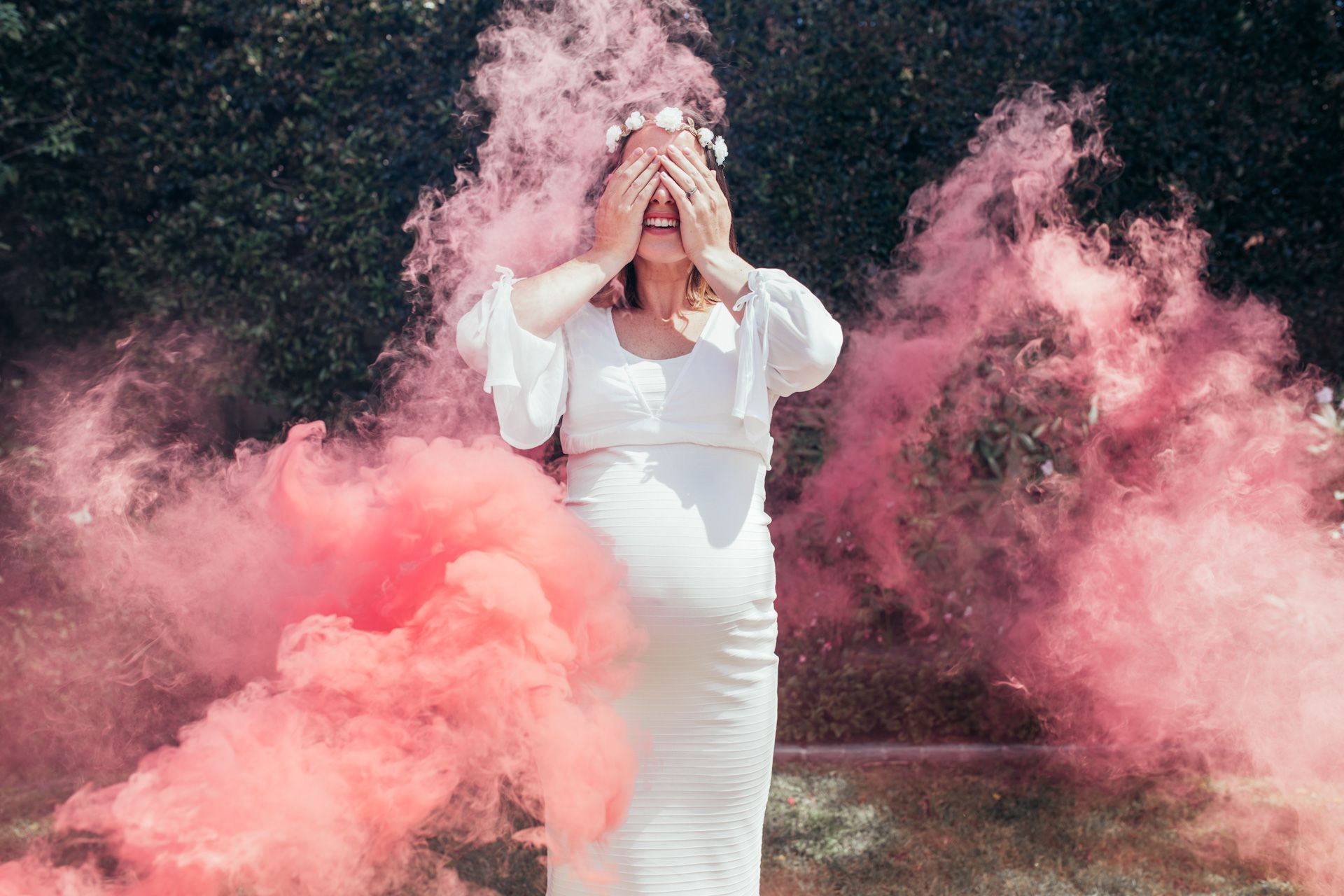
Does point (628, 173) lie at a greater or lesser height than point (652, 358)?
greater

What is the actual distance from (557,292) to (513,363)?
0.23 metres

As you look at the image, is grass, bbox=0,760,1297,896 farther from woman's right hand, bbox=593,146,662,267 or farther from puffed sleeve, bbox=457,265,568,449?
woman's right hand, bbox=593,146,662,267

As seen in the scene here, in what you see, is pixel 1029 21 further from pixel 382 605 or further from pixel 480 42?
pixel 382 605

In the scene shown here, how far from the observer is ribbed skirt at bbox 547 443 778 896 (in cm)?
273

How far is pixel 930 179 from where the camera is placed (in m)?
6.42

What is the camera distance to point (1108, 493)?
4812mm

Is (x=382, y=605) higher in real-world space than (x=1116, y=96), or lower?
lower

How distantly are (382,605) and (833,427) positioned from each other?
3531 millimetres

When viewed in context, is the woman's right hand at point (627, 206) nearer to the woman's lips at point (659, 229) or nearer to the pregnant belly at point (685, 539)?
the woman's lips at point (659, 229)

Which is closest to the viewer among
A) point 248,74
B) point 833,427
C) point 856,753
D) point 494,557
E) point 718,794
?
point 494,557

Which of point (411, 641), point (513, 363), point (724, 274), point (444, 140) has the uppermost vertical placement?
point (444, 140)

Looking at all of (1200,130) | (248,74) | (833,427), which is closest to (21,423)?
(248,74)

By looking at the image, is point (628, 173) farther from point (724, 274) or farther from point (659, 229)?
point (724, 274)

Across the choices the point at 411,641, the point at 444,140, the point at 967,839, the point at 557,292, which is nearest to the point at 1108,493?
the point at 967,839
